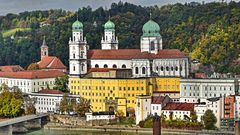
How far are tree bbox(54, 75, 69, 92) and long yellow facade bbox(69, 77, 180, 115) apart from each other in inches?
148

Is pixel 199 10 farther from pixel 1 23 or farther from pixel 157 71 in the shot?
pixel 1 23

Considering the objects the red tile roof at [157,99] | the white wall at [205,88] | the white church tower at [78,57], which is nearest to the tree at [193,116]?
the red tile roof at [157,99]

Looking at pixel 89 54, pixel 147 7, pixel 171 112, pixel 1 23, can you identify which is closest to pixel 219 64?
pixel 89 54

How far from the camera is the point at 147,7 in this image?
95312 millimetres

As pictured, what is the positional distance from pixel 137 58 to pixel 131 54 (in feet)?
7.23

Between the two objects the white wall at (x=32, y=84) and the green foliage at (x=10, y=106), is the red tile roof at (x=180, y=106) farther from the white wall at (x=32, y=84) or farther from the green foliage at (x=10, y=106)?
the white wall at (x=32, y=84)

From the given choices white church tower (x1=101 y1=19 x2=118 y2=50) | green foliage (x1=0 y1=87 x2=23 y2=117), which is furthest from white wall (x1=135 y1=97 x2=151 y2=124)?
white church tower (x1=101 y1=19 x2=118 y2=50)

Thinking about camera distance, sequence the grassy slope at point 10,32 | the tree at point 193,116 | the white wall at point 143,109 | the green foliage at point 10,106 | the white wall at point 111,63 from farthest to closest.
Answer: the grassy slope at point 10,32
the white wall at point 111,63
the green foliage at point 10,106
the white wall at point 143,109
the tree at point 193,116

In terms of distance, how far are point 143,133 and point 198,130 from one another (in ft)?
9.46

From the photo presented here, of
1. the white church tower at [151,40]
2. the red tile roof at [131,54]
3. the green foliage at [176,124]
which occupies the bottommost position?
the green foliage at [176,124]

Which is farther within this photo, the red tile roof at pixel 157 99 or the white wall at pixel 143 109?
the red tile roof at pixel 157 99

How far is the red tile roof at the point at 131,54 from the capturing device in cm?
5069

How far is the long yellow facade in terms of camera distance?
48.1m

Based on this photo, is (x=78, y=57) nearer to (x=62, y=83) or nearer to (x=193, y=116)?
(x=62, y=83)
